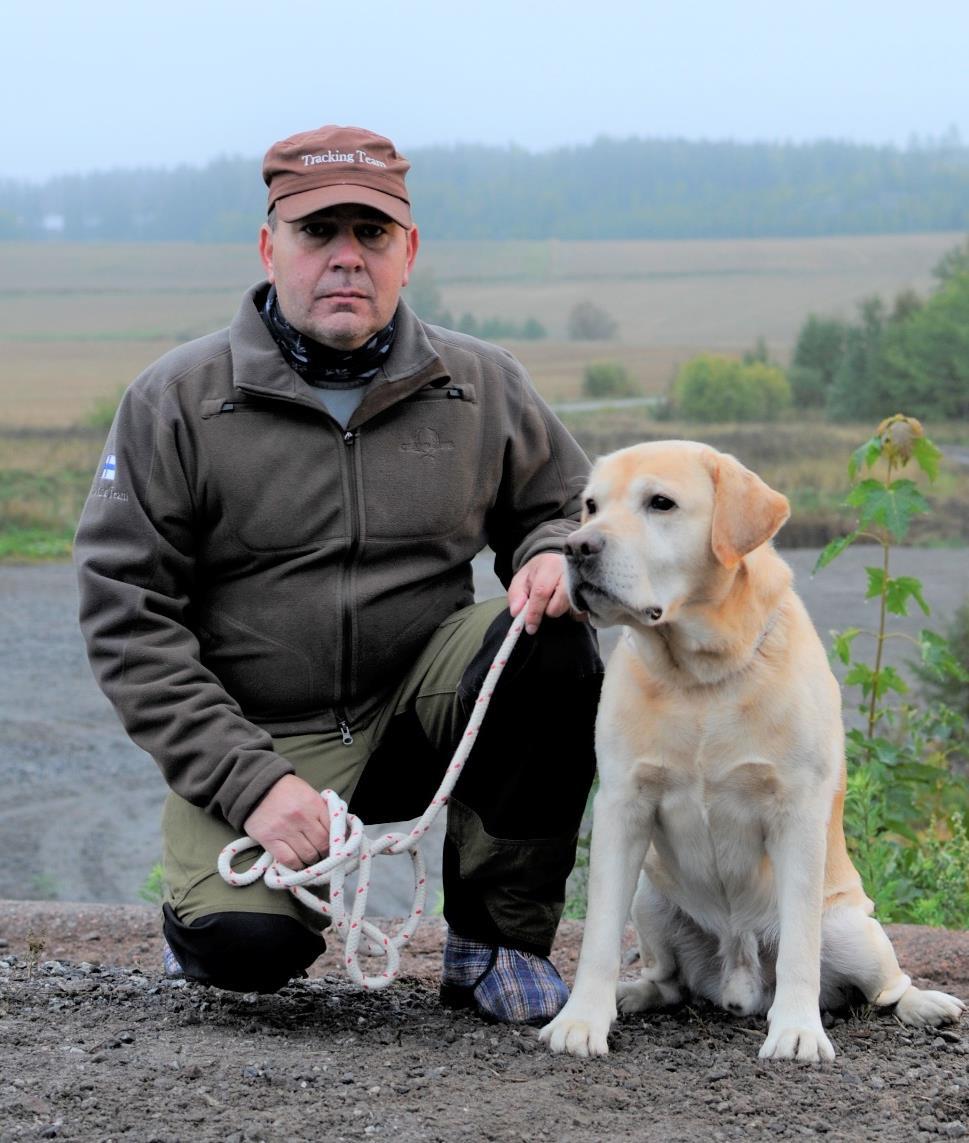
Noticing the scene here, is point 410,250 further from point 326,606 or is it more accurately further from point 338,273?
point 326,606

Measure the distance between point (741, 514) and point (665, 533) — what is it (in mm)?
167

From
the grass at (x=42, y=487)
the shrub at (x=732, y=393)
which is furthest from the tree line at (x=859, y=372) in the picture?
the grass at (x=42, y=487)

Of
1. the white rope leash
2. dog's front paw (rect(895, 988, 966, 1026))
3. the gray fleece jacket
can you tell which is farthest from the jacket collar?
dog's front paw (rect(895, 988, 966, 1026))

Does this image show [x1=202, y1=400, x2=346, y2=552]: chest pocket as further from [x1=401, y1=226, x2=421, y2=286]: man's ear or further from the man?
[x1=401, y1=226, x2=421, y2=286]: man's ear

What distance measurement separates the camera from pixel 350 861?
127 inches

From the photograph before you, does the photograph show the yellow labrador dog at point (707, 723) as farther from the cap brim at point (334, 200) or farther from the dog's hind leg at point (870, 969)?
the cap brim at point (334, 200)

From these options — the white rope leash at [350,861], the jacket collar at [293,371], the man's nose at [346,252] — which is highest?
the man's nose at [346,252]

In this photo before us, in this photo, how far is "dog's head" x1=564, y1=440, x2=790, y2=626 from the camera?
2.93 m

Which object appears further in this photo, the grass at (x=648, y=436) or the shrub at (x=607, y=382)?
the shrub at (x=607, y=382)

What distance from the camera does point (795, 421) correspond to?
140 ft

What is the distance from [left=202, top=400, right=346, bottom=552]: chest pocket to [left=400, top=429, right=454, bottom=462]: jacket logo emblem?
0.65 ft

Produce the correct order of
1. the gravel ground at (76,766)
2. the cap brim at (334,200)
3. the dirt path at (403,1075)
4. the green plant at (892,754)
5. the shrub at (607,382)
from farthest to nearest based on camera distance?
the shrub at (607,382) < the gravel ground at (76,766) < the green plant at (892,754) < the cap brim at (334,200) < the dirt path at (403,1075)

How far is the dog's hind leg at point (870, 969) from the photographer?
3.24 metres

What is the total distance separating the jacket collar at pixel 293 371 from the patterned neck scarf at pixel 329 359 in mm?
33
